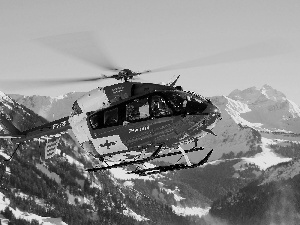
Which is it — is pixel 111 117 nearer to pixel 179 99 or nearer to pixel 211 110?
pixel 179 99

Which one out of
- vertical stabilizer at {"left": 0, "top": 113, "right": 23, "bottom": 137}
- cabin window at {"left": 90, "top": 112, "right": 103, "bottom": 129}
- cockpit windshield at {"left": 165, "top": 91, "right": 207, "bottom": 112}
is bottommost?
vertical stabilizer at {"left": 0, "top": 113, "right": 23, "bottom": 137}

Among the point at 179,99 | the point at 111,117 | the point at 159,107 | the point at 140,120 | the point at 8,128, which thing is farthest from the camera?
the point at 8,128

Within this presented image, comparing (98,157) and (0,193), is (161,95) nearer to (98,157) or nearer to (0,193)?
(98,157)

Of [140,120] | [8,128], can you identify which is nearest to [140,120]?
[140,120]

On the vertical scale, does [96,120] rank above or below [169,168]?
above

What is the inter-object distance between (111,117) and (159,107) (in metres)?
2.87

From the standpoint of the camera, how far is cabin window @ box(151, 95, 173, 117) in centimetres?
2562

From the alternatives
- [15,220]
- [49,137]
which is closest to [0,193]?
[15,220]

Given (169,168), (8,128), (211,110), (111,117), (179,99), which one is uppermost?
(179,99)

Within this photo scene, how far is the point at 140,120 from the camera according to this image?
85.8 ft

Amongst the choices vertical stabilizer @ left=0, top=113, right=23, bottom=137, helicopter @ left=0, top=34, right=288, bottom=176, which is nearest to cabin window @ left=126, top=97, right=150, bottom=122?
helicopter @ left=0, top=34, right=288, bottom=176

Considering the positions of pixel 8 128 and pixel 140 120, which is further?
pixel 8 128

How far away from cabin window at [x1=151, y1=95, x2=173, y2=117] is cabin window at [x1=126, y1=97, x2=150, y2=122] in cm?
36

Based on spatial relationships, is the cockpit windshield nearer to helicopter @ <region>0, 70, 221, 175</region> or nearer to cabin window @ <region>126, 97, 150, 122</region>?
helicopter @ <region>0, 70, 221, 175</region>
